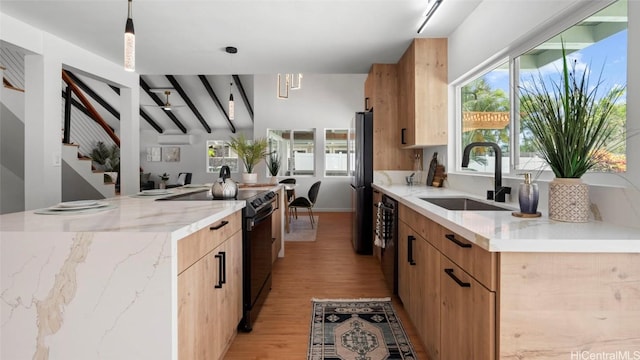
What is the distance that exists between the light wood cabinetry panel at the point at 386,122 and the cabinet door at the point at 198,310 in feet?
8.79

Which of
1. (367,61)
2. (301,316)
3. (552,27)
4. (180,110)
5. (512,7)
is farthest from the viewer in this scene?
(180,110)

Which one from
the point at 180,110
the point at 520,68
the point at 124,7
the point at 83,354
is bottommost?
the point at 83,354

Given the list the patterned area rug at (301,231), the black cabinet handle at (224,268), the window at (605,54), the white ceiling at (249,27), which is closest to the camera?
the window at (605,54)

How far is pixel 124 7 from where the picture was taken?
8.36ft

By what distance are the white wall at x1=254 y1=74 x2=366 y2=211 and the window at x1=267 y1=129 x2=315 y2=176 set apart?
18cm

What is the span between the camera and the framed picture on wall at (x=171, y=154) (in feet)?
35.3

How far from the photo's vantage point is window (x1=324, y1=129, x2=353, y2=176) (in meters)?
8.29

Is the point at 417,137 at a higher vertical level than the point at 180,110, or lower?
lower

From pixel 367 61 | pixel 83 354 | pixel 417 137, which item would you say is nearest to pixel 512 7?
pixel 417 137

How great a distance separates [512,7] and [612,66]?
2.85 feet

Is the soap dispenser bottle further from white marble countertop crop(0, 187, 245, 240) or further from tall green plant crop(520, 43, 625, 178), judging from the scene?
white marble countertop crop(0, 187, 245, 240)

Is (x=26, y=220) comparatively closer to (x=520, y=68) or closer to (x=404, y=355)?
(x=404, y=355)

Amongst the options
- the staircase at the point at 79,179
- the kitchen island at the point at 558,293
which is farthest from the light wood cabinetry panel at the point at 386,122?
the staircase at the point at 79,179

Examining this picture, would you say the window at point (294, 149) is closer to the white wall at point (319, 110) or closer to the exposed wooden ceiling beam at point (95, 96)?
the white wall at point (319, 110)
